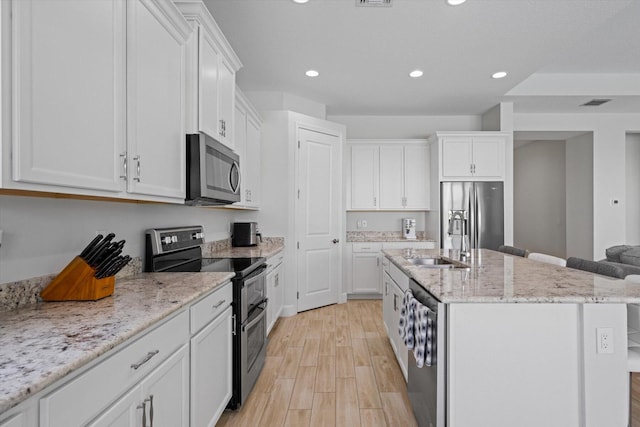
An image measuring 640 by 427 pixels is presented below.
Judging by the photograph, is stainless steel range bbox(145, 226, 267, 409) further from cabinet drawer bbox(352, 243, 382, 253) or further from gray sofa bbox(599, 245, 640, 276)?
gray sofa bbox(599, 245, 640, 276)

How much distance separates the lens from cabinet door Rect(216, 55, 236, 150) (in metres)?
2.42

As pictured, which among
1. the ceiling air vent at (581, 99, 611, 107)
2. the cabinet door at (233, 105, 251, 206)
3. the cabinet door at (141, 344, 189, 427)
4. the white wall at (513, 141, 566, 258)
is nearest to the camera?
the cabinet door at (141, 344, 189, 427)

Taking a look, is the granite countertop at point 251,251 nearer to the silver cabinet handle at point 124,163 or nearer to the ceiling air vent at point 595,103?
the silver cabinet handle at point 124,163

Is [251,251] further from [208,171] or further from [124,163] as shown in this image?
[124,163]

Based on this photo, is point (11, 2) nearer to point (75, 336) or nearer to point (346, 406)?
point (75, 336)

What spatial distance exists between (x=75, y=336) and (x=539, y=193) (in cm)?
866

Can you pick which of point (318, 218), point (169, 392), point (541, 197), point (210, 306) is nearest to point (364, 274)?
point (318, 218)

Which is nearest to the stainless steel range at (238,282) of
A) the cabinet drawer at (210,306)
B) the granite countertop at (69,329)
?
the cabinet drawer at (210,306)

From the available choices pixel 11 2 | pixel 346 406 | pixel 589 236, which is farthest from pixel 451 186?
pixel 11 2

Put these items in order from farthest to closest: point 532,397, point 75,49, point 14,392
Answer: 1. point 532,397
2. point 75,49
3. point 14,392

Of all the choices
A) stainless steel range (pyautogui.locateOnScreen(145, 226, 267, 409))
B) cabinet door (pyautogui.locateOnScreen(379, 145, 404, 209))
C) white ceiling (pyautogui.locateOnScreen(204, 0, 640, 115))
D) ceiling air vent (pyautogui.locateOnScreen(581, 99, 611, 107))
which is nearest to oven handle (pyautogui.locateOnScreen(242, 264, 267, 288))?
stainless steel range (pyautogui.locateOnScreen(145, 226, 267, 409))

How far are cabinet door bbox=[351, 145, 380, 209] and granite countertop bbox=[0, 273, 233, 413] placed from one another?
12.7 ft

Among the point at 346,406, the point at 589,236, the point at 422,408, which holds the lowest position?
the point at 346,406

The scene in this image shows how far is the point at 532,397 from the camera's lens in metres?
1.53
